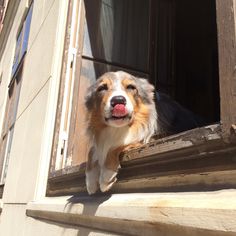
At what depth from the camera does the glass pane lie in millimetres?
3348

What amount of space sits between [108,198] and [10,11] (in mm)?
7566

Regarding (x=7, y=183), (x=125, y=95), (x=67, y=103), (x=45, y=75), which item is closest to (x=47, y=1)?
(x=45, y=75)

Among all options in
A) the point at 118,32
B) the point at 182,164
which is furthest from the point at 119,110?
the point at 118,32

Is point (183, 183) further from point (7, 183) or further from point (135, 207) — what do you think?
point (7, 183)

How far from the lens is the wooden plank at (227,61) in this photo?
3.66 feet

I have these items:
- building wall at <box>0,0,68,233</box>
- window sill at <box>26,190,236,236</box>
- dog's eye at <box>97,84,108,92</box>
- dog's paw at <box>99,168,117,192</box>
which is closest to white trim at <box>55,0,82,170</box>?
building wall at <box>0,0,68,233</box>

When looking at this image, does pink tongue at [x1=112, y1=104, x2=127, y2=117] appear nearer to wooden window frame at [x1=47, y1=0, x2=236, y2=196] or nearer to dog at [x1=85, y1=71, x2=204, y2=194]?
dog at [x1=85, y1=71, x2=204, y2=194]

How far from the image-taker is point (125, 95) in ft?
5.95

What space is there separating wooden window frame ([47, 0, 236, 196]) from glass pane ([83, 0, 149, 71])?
1823mm

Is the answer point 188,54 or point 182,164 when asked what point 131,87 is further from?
point 188,54

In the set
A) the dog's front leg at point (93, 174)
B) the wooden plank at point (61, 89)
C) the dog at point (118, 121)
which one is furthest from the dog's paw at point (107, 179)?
the wooden plank at point (61, 89)

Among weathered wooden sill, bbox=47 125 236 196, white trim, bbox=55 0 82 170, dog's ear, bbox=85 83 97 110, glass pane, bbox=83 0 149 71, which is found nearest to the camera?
weathered wooden sill, bbox=47 125 236 196

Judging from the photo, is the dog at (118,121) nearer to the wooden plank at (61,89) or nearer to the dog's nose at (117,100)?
the dog's nose at (117,100)

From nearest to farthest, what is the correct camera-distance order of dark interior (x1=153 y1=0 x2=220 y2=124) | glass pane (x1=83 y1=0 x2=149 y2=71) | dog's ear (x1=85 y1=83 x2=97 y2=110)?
dog's ear (x1=85 y1=83 x2=97 y2=110) → glass pane (x1=83 y1=0 x2=149 y2=71) → dark interior (x1=153 y1=0 x2=220 y2=124)
